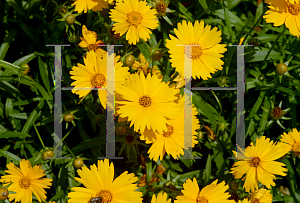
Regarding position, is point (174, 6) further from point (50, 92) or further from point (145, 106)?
point (50, 92)

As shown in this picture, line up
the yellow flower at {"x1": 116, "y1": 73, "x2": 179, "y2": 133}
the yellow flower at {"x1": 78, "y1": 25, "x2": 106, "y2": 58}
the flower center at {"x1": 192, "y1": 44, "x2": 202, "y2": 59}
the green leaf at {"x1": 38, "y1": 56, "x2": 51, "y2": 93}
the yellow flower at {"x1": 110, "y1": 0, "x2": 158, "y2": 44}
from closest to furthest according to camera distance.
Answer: the yellow flower at {"x1": 116, "y1": 73, "x2": 179, "y2": 133}
the yellow flower at {"x1": 110, "y1": 0, "x2": 158, "y2": 44}
the flower center at {"x1": 192, "y1": 44, "x2": 202, "y2": 59}
the yellow flower at {"x1": 78, "y1": 25, "x2": 106, "y2": 58}
the green leaf at {"x1": 38, "y1": 56, "x2": 51, "y2": 93}

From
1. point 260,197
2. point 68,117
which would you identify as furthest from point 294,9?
point 68,117

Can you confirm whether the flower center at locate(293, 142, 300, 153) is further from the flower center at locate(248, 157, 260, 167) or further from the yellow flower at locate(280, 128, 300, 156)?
the flower center at locate(248, 157, 260, 167)

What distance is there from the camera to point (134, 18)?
2.08 m

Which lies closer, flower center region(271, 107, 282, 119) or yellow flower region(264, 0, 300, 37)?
yellow flower region(264, 0, 300, 37)

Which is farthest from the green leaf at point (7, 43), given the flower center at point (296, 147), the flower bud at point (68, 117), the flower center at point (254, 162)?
the flower center at point (296, 147)

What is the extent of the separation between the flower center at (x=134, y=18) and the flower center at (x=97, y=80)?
0.45 m

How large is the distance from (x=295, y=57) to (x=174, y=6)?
1252 mm

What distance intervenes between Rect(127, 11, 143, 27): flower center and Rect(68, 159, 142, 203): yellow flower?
1.02 meters

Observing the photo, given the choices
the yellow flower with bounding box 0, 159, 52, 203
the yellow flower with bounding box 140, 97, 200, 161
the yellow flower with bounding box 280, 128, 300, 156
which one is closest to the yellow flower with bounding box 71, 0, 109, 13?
the yellow flower with bounding box 140, 97, 200, 161

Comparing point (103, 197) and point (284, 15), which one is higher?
point (284, 15)

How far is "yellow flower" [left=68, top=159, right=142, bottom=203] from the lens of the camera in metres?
1.99

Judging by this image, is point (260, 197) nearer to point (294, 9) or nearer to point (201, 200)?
point (201, 200)

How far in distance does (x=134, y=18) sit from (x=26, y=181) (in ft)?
4.98
